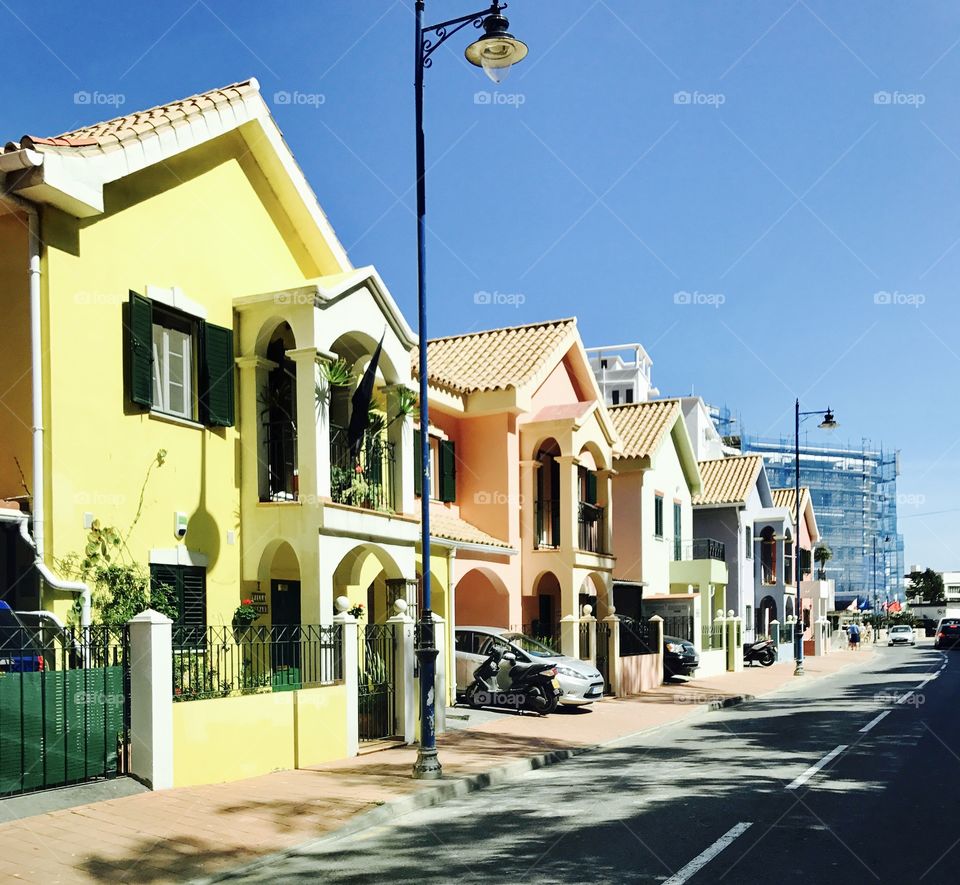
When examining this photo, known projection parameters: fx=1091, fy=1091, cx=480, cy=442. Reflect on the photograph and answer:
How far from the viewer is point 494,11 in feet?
41.1

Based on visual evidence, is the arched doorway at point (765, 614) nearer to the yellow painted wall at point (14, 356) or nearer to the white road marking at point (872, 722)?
the white road marking at point (872, 722)

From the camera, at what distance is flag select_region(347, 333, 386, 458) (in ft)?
55.1

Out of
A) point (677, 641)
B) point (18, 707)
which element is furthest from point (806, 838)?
point (677, 641)

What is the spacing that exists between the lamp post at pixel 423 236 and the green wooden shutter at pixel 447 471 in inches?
431

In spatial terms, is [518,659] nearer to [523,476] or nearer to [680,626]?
[523,476]

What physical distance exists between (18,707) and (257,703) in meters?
3.21

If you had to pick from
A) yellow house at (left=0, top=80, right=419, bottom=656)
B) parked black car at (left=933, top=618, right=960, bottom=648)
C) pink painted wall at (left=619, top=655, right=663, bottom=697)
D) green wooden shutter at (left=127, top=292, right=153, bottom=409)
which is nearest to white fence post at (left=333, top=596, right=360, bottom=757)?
yellow house at (left=0, top=80, right=419, bottom=656)

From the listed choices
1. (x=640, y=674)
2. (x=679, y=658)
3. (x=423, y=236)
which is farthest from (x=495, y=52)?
(x=679, y=658)

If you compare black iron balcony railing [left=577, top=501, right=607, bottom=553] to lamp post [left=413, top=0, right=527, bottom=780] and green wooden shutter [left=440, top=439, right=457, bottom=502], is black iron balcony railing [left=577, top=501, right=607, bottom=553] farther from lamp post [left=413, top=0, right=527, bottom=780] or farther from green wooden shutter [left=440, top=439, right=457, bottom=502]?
lamp post [left=413, top=0, right=527, bottom=780]

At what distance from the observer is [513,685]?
68.4ft

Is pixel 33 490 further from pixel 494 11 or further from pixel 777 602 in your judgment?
pixel 777 602

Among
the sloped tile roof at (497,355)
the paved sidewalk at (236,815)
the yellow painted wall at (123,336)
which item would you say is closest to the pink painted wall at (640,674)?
the sloped tile roof at (497,355)

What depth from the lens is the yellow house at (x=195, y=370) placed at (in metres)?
12.6

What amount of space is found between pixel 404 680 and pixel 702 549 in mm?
26860
